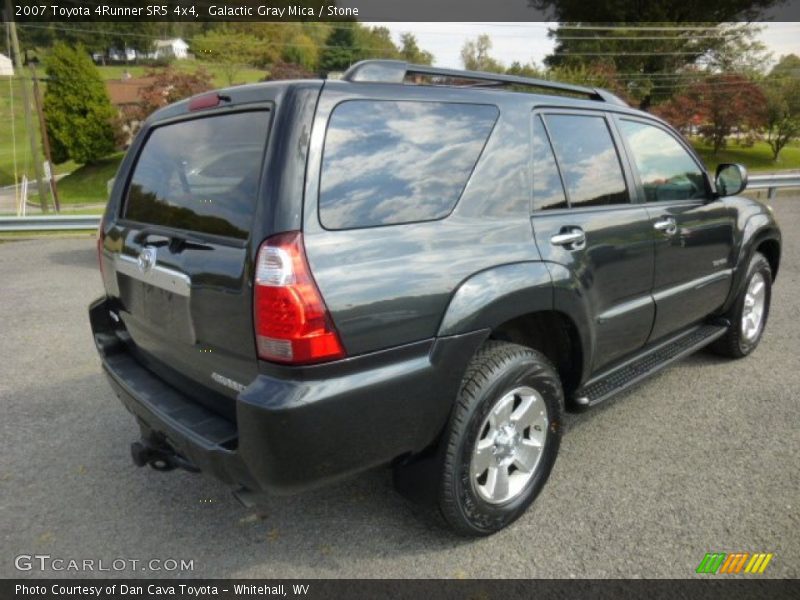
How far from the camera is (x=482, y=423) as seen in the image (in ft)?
7.44

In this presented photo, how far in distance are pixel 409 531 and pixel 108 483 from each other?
155 centimetres

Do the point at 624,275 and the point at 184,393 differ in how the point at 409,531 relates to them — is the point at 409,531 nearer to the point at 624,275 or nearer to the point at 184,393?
the point at 184,393

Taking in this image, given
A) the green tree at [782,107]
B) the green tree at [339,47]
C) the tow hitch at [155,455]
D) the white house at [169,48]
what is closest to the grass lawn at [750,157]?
the green tree at [782,107]

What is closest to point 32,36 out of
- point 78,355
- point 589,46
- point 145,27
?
point 145,27

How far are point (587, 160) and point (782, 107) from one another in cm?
4550

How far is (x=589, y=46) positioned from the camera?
3981 centimetres

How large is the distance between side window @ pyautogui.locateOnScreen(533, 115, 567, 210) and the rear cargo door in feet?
4.04

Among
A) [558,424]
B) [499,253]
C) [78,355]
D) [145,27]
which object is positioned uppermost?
[145,27]

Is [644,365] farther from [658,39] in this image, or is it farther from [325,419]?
[658,39]

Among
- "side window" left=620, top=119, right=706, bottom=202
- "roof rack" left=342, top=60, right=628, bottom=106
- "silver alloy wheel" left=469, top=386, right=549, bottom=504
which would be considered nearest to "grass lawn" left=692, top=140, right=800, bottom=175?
"side window" left=620, top=119, right=706, bottom=202

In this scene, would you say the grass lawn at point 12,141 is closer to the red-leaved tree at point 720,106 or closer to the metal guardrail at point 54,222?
the metal guardrail at point 54,222

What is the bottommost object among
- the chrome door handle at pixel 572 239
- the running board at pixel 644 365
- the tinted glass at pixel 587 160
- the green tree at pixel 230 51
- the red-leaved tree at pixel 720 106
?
the running board at pixel 644 365

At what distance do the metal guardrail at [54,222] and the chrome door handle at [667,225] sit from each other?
891 cm

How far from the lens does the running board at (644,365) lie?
288 cm
